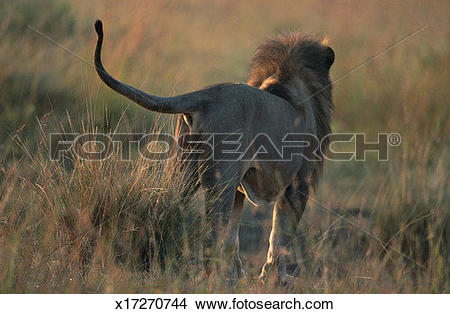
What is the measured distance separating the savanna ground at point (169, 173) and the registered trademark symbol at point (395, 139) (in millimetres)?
94

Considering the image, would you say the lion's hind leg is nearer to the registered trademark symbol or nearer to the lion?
the lion

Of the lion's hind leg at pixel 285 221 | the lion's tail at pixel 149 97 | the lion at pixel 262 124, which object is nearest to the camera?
the lion's tail at pixel 149 97

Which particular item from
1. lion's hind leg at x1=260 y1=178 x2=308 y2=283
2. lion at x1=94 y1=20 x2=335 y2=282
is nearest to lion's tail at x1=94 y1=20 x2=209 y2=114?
lion at x1=94 y1=20 x2=335 y2=282

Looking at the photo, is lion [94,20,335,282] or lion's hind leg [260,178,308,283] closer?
lion [94,20,335,282]

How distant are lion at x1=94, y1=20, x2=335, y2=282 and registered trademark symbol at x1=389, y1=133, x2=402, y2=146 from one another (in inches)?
89.6

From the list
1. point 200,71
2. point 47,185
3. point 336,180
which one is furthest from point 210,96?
point 200,71

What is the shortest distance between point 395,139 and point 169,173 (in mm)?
4403

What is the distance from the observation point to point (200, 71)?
1012 centimetres

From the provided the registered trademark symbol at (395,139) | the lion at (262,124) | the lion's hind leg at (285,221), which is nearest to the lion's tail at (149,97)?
the lion at (262,124)

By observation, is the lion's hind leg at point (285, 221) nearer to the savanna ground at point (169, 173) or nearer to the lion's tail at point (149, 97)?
the savanna ground at point (169, 173)

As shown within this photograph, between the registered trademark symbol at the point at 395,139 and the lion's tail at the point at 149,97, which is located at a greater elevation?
the registered trademark symbol at the point at 395,139

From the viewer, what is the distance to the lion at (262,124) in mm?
3793

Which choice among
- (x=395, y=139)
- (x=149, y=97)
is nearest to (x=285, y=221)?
(x=149, y=97)

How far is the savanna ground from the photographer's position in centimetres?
368
